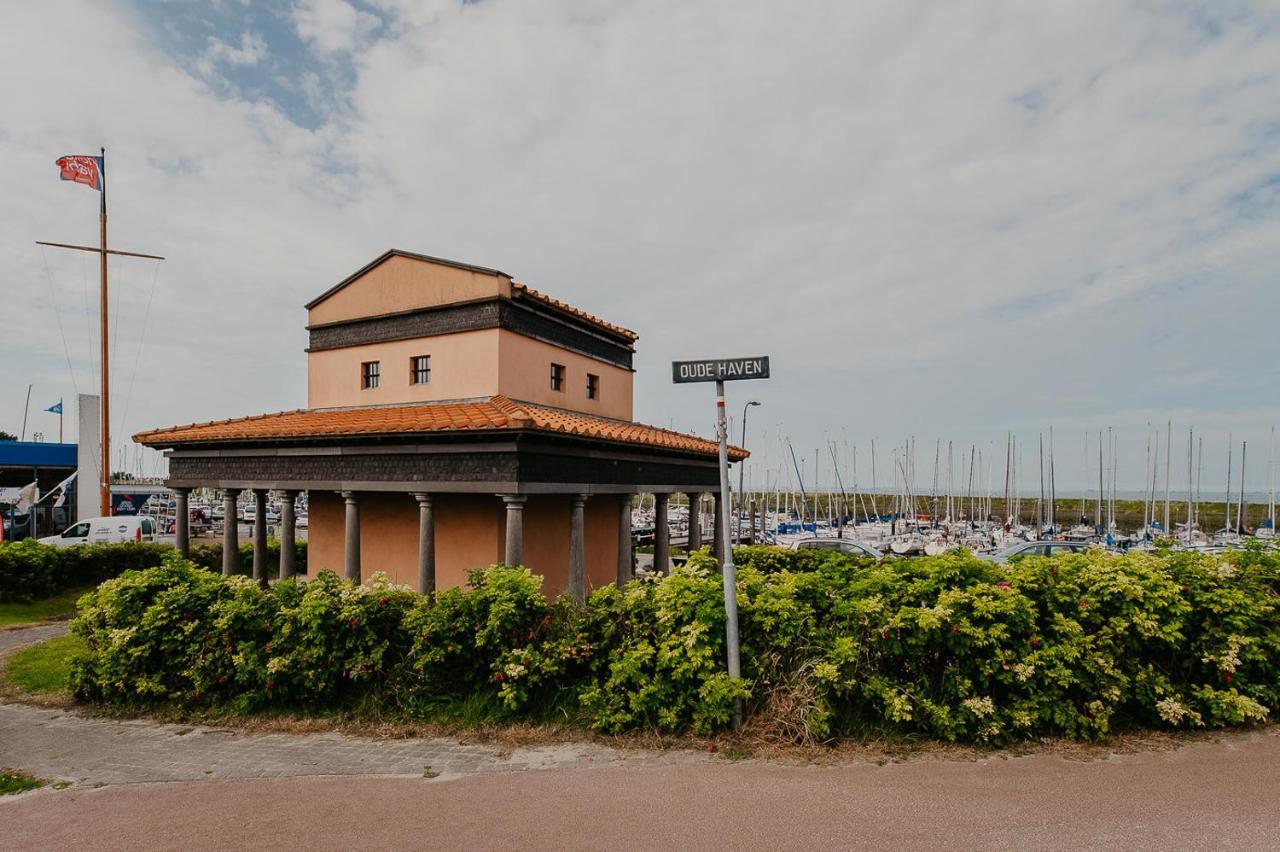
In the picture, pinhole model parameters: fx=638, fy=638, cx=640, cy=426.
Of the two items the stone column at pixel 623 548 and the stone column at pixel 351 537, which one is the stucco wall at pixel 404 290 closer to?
the stone column at pixel 351 537

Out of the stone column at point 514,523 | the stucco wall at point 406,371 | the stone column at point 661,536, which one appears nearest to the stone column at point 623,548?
the stone column at point 661,536

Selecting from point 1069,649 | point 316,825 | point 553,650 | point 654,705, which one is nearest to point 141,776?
point 316,825

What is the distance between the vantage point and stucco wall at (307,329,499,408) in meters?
16.3

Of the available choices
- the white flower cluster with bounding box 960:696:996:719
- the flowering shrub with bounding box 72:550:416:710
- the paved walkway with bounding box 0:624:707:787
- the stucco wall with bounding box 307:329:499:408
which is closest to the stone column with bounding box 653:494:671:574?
the stucco wall with bounding box 307:329:499:408

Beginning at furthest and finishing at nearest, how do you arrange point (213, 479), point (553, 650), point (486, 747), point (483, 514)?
1. point (213, 479)
2. point (483, 514)
3. point (553, 650)
4. point (486, 747)

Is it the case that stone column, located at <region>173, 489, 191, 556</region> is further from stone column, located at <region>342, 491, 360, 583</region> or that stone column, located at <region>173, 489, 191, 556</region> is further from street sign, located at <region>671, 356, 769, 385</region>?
street sign, located at <region>671, 356, 769, 385</region>

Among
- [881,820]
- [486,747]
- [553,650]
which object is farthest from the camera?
[553,650]

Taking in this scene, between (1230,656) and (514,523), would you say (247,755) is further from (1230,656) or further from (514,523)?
(1230,656)

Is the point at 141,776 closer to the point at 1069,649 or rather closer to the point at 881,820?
the point at 881,820

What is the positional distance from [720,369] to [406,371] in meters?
12.0

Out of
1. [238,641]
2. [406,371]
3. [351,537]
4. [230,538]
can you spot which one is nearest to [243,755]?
[238,641]

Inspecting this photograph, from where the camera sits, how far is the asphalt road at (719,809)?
551 cm

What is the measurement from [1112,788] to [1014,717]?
3.73 feet

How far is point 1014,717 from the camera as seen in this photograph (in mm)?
7371
